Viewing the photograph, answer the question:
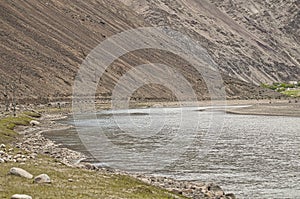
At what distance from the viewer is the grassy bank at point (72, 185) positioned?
2634 centimetres

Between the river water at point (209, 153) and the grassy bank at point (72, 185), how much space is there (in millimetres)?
6910

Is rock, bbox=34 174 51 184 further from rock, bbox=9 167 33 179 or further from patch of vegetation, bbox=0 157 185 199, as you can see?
rock, bbox=9 167 33 179

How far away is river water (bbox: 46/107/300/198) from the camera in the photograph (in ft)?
130

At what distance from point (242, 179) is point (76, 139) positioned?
33.6 meters

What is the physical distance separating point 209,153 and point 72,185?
92.8 ft

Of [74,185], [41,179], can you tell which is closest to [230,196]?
[74,185]

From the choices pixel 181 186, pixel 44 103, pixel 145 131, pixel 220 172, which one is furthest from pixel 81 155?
pixel 44 103

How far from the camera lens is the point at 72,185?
29594mm

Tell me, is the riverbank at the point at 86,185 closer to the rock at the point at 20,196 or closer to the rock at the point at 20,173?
the rock at the point at 20,173

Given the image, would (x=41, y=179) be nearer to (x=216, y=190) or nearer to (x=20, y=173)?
(x=20, y=173)

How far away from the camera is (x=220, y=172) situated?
1704 inches

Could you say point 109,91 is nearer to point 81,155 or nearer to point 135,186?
point 81,155

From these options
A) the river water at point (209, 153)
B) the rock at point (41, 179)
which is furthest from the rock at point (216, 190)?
the rock at point (41, 179)

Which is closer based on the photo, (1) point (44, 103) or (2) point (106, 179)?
(2) point (106, 179)
